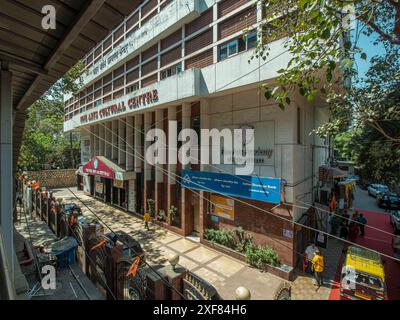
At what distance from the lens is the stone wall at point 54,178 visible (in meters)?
32.7

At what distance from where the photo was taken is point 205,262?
10594mm

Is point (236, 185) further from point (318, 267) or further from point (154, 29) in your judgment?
point (154, 29)

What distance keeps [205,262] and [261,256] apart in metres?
2.73

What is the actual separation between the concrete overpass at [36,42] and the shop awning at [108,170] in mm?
13111

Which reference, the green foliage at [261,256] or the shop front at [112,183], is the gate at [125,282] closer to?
the green foliage at [261,256]

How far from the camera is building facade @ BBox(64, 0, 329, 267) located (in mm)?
9781

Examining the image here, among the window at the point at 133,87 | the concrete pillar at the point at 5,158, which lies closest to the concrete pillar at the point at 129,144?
the window at the point at 133,87

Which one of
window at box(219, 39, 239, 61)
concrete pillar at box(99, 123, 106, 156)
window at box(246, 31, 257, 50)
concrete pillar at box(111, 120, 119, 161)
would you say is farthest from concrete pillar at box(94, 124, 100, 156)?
window at box(246, 31, 257, 50)

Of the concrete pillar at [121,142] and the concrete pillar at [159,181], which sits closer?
the concrete pillar at [159,181]

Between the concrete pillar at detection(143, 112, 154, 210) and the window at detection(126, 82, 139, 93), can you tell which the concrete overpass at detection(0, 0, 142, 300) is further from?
the window at detection(126, 82, 139, 93)

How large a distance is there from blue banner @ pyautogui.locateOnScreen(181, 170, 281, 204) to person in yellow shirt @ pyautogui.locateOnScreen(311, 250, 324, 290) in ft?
8.55

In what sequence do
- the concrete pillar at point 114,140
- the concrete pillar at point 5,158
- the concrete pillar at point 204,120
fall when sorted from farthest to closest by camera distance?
the concrete pillar at point 114,140 → the concrete pillar at point 204,120 → the concrete pillar at point 5,158

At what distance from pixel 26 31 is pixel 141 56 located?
15.6 meters
